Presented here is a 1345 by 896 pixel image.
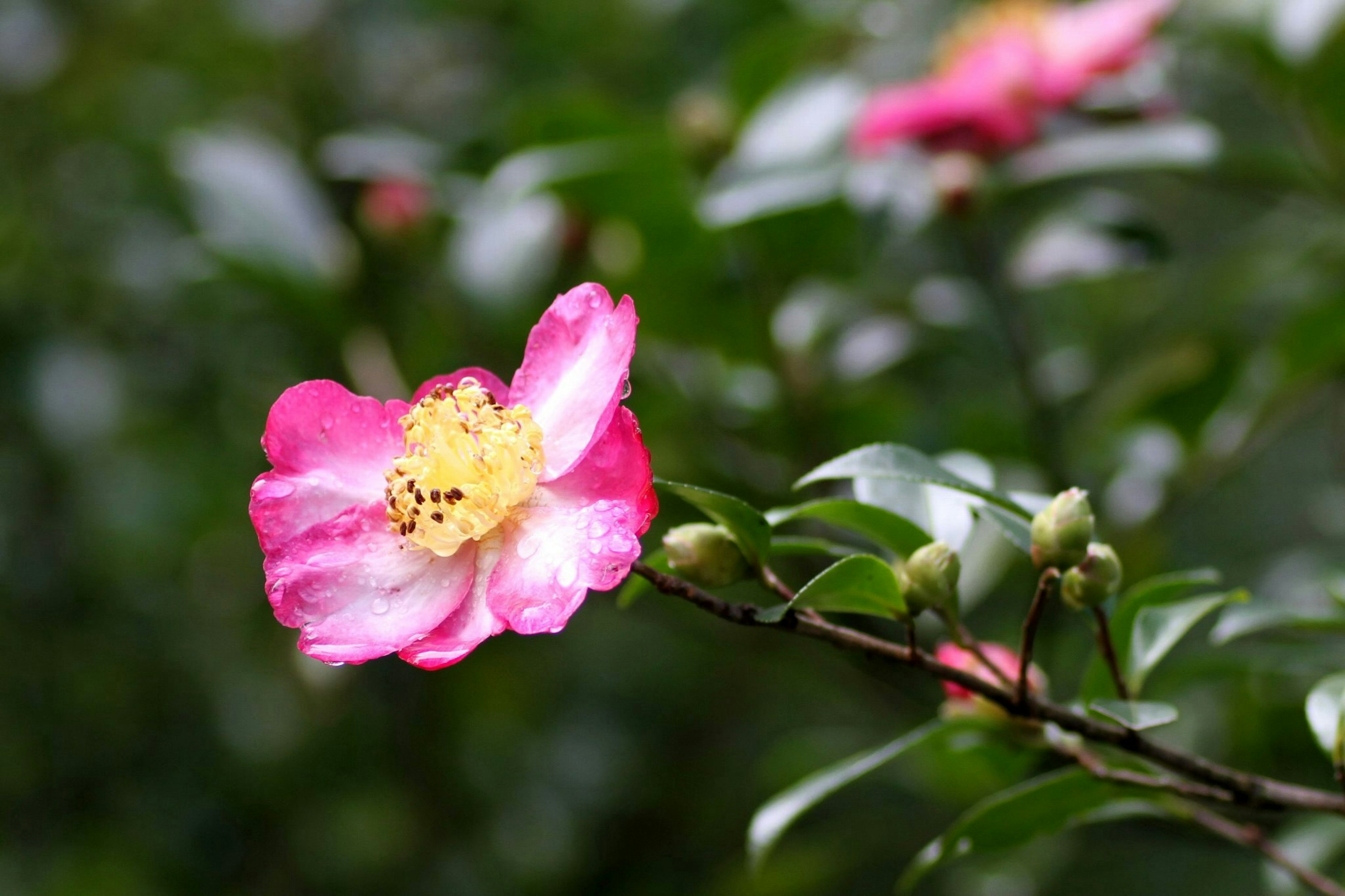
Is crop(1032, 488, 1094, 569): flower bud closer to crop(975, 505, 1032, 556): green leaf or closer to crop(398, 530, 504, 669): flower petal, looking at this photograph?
crop(975, 505, 1032, 556): green leaf

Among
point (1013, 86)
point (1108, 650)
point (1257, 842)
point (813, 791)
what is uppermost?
point (1013, 86)

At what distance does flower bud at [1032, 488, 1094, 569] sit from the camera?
65cm

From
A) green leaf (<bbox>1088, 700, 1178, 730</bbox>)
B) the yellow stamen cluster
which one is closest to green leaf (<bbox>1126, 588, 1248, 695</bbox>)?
green leaf (<bbox>1088, 700, 1178, 730</bbox>)

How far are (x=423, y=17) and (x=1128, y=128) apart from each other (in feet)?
4.61

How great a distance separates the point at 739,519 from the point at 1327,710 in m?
0.37

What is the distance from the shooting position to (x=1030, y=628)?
0.65 metres

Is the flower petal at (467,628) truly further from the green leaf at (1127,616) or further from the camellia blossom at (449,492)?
the green leaf at (1127,616)

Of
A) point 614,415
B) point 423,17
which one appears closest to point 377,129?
point 423,17

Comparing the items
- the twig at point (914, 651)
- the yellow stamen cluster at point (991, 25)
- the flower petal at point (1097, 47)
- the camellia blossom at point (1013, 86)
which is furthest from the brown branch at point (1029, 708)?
the yellow stamen cluster at point (991, 25)

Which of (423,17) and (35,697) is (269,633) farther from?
(423,17)

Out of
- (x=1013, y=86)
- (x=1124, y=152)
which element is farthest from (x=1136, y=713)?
(x=1013, y=86)

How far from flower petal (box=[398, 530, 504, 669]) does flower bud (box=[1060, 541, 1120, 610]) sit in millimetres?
313

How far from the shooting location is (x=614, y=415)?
666 mm

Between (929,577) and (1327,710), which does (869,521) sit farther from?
(1327,710)
